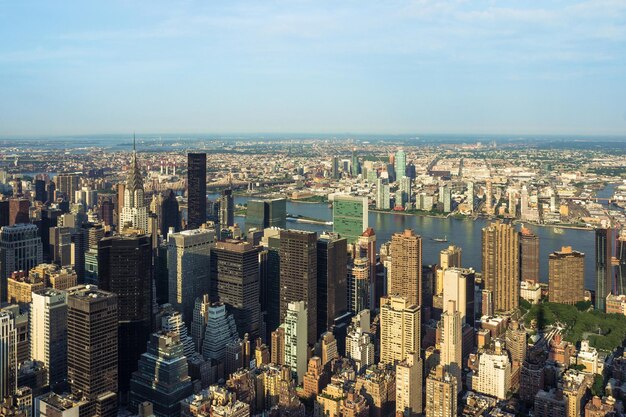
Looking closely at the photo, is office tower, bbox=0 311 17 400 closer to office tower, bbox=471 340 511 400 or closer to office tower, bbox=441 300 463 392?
office tower, bbox=441 300 463 392

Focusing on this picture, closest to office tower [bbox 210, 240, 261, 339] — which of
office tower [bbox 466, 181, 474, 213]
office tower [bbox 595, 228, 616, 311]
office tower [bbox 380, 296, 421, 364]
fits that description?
office tower [bbox 380, 296, 421, 364]

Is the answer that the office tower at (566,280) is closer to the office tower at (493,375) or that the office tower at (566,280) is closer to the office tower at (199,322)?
the office tower at (493,375)

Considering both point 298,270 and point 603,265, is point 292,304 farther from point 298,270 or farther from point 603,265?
point 603,265

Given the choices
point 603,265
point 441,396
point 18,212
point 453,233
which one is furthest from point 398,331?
point 18,212

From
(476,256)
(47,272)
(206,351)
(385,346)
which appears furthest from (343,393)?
(476,256)

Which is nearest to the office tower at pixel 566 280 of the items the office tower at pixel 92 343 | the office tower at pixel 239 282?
the office tower at pixel 239 282

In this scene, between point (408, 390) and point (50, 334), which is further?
point (50, 334)
